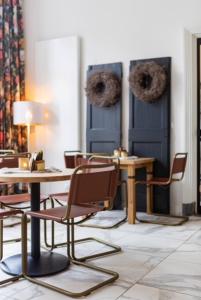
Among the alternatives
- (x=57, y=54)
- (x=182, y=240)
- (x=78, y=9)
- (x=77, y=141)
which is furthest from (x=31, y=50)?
(x=182, y=240)

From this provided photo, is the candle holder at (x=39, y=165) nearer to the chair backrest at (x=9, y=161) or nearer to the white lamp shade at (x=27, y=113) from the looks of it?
the chair backrest at (x=9, y=161)

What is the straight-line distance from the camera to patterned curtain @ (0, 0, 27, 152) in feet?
18.4

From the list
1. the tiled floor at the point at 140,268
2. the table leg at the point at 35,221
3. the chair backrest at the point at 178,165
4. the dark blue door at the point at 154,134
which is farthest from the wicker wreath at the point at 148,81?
→ the table leg at the point at 35,221

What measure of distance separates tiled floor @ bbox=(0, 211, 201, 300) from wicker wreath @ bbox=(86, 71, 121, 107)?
6.03 ft

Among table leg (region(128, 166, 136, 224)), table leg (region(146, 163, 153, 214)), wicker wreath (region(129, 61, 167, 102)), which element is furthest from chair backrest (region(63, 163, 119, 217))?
wicker wreath (region(129, 61, 167, 102))

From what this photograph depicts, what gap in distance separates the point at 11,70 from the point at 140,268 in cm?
391

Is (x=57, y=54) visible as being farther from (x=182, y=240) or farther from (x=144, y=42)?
(x=182, y=240)

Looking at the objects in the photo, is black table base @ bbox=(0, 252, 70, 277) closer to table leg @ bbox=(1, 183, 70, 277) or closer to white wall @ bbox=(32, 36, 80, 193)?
table leg @ bbox=(1, 183, 70, 277)

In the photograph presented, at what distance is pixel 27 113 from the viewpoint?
5.32m

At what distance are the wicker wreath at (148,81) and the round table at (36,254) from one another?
2236mm

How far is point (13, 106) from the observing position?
550cm

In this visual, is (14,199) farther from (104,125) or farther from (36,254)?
(104,125)

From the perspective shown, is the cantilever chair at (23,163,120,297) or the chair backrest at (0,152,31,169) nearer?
the cantilever chair at (23,163,120,297)

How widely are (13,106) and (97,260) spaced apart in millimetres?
3139
